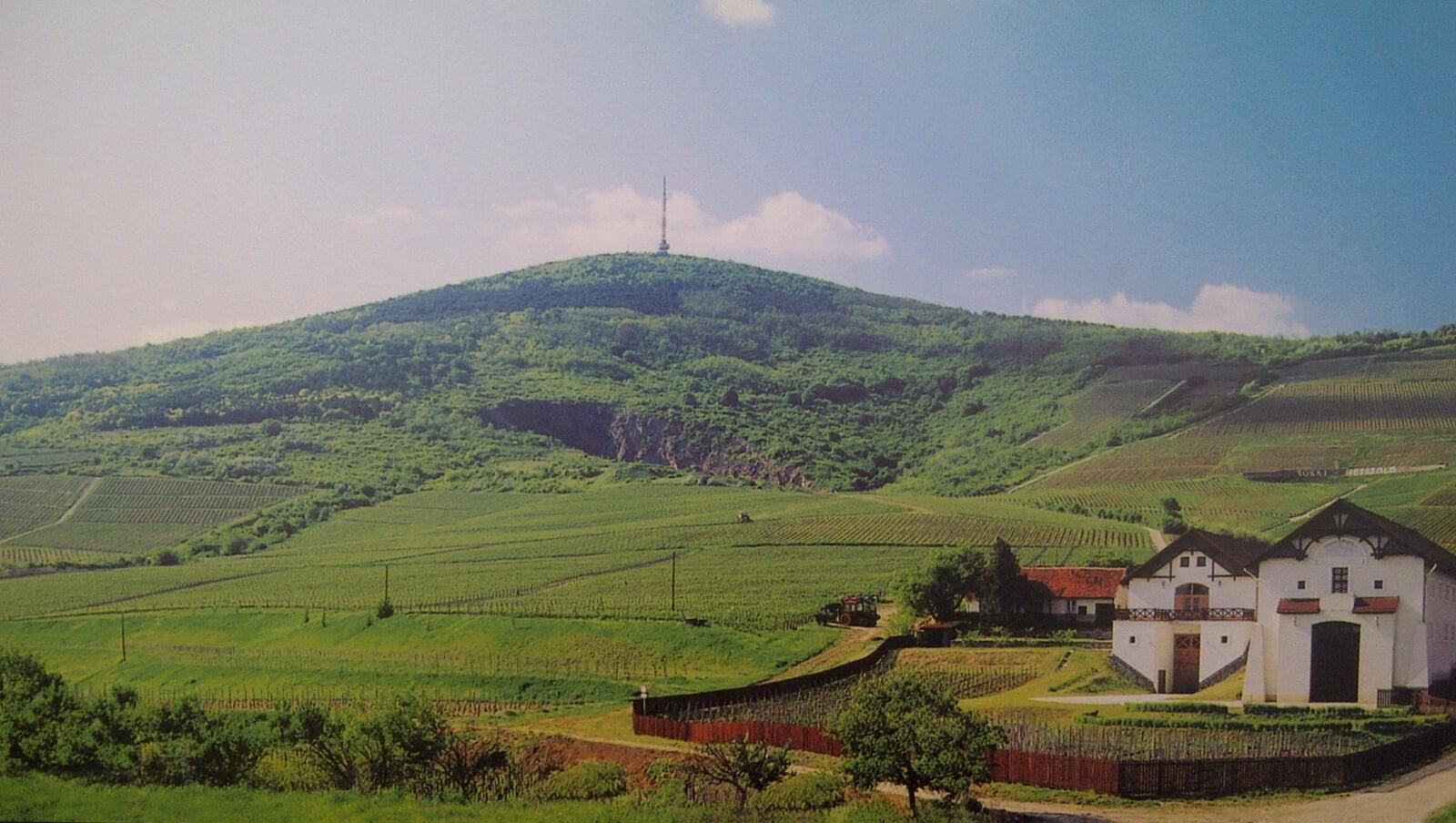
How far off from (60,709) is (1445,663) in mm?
33452

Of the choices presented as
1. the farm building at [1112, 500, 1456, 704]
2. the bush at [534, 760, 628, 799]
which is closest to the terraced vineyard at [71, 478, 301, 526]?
the bush at [534, 760, 628, 799]

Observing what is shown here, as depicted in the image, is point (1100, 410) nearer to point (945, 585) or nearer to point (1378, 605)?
point (945, 585)

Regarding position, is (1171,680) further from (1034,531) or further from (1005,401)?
(1005,401)

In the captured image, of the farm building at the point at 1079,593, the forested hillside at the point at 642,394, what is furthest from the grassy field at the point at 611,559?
the forested hillside at the point at 642,394

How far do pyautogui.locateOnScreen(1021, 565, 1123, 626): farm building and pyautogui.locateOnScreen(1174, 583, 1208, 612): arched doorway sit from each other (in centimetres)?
Answer: 519

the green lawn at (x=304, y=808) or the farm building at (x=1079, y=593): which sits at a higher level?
the farm building at (x=1079, y=593)

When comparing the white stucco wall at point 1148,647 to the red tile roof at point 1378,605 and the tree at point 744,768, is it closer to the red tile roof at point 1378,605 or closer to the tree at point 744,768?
the red tile roof at point 1378,605

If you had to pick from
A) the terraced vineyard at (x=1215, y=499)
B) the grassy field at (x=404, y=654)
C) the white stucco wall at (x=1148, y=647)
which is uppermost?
the terraced vineyard at (x=1215, y=499)

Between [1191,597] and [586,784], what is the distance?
1778cm

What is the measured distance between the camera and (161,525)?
212 ft

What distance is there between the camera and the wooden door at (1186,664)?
36.5 metres

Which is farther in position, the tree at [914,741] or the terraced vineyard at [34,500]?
the terraced vineyard at [34,500]

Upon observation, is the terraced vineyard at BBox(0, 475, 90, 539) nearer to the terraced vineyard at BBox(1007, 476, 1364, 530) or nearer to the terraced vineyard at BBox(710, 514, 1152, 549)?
the terraced vineyard at BBox(710, 514, 1152, 549)

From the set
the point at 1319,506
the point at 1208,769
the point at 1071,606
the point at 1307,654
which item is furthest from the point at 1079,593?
the point at 1208,769
